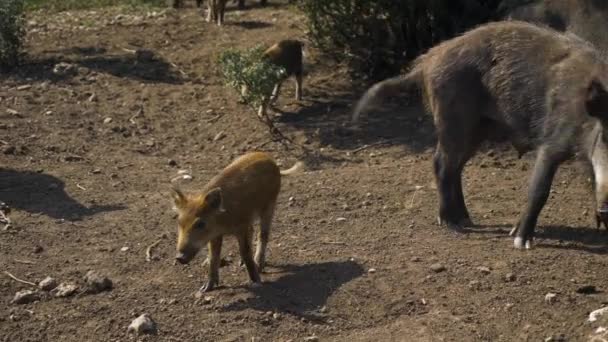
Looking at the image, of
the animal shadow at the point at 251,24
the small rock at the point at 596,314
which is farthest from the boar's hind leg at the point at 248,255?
the animal shadow at the point at 251,24

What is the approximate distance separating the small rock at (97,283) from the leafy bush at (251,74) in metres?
3.87

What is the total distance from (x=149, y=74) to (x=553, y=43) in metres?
6.32

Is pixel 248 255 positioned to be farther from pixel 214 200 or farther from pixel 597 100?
pixel 597 100

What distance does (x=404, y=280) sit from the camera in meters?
7.00

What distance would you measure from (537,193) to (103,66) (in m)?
7.22

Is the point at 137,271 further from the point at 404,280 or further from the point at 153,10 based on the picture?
the point at 153,10

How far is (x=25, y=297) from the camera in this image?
704 centimetres

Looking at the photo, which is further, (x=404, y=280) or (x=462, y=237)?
(x=462, y=237)

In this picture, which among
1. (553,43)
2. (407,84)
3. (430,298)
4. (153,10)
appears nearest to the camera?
(430,298)

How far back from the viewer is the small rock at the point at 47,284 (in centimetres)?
719

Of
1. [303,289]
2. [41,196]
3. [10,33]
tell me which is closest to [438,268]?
[303,289]

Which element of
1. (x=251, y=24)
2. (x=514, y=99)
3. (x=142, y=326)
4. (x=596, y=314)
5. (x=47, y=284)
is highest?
(x=514, y=99)

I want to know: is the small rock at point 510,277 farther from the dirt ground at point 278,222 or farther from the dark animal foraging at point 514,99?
the dark animal foraging at point 514,99

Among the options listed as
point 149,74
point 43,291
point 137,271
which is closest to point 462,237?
point 137,271
